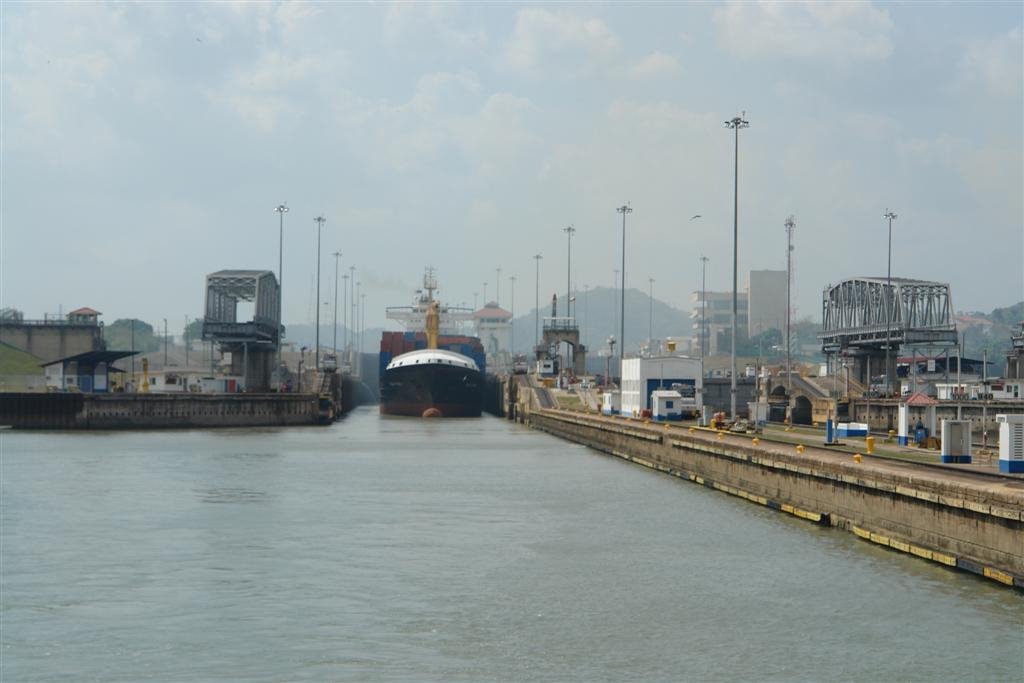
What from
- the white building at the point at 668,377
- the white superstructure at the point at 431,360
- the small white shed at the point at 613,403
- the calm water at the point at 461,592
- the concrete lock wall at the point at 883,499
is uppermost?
the white superstructure at the point at 431,360

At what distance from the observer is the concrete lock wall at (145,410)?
113 metres

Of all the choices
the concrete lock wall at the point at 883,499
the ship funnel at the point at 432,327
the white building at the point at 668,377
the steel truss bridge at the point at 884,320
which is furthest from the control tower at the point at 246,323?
the concrete lock wall at the point at 883,499

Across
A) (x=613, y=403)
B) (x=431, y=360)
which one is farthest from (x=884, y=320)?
(x=431, y=360)

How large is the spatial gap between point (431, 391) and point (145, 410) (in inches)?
1746

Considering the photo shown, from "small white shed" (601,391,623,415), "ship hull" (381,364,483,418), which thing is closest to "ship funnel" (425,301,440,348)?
"ship hull" (381,364,483,418)

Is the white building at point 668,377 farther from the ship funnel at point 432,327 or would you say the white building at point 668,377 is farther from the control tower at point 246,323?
the ship funnel at point 432,327

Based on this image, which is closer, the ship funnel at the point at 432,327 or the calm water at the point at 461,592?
the calm water at the point at 461,592

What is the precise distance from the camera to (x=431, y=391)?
154 metres

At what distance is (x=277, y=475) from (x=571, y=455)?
28.2 m

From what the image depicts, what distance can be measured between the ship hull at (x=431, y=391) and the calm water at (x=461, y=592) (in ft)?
302

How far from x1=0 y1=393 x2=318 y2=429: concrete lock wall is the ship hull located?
93.8 feet

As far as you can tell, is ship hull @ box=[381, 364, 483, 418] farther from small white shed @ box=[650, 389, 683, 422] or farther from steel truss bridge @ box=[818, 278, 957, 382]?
small white shed @ box=[650, 389, 683, 422]

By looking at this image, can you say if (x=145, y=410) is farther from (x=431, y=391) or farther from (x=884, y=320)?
(x=884, y=320)

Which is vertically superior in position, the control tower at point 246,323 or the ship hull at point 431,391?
the control tower at point 246,323
